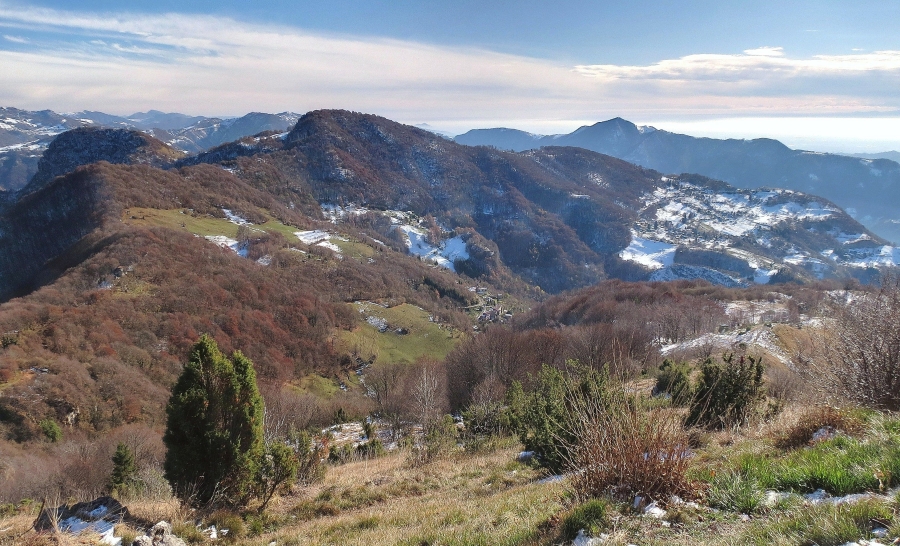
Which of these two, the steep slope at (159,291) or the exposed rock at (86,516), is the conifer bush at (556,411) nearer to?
the exposed rock at (86,516)

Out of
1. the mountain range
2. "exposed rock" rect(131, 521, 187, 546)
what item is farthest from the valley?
"exposed rock" rect(131, 521, 187, 546)

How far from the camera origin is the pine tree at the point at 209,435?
33.7ft

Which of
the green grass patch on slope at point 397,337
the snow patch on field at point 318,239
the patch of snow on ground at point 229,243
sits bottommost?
the green grass patch on slope at point 397,337

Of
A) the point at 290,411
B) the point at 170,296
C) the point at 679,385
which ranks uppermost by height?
the point at 679,385

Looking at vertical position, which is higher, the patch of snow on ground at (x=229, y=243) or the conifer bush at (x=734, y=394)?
the conifer bush at (x=734, y=394)

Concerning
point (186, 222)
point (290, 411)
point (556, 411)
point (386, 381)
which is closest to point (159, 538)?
point (556, 411)

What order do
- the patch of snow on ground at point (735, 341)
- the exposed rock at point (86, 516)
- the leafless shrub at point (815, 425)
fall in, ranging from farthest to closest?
1. the patch of snow on ground at point (735, 341)
2. the exposed rock at point (86, 516)
3. the leafless shrub at point (815, 425)

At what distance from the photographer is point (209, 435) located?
1026 cm

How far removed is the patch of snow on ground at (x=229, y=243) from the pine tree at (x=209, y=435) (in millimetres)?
116745

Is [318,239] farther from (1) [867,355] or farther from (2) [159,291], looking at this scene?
(1) [867,355]

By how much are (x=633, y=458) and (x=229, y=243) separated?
132662 millimetres

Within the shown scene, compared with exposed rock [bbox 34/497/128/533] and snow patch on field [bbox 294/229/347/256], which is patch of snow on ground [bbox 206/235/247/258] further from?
exposed rock [bbox 34/497/128/533]

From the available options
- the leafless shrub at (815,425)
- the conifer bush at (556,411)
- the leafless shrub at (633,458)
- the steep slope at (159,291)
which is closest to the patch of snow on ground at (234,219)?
the steep slope at (159,291)

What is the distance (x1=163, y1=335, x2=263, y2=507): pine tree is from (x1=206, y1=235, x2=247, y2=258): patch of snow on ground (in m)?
117
